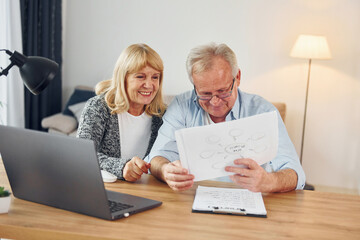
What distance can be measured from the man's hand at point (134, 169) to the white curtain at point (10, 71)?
7.88 feet

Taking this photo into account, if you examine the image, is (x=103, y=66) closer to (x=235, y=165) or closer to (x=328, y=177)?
(x=328, y=177)

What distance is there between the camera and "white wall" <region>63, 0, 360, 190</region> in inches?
162

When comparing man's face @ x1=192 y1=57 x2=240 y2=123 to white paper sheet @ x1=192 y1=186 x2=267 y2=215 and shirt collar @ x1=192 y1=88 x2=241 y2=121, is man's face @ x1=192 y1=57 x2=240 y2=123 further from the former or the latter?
white paper sheet @ x1=192 y1=186 x2=267 y2=215

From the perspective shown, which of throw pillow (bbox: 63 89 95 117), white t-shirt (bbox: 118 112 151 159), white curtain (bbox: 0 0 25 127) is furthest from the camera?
throw pillow (bbox: 63 89 95 117)

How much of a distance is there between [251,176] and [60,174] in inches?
23.5

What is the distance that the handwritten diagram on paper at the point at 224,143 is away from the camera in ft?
4.34

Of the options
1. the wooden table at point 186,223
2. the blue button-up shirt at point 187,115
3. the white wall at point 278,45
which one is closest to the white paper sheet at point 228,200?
the wooden table at point 186,223

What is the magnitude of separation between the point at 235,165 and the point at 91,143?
1.63 feet

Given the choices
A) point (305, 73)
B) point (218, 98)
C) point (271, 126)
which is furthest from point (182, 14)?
point (271, 126)

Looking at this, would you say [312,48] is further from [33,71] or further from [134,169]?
[33,71]

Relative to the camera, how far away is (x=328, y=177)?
4273 millimetres

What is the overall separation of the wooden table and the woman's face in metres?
0.66

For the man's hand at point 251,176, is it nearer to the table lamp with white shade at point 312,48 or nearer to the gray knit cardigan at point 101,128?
the gray knit cardigan at point 101,128

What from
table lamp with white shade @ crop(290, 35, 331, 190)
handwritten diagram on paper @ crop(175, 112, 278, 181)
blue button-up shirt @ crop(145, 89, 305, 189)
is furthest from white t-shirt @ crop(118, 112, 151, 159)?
table lamp with white shade @ crop(290, 35, 331, 190)
